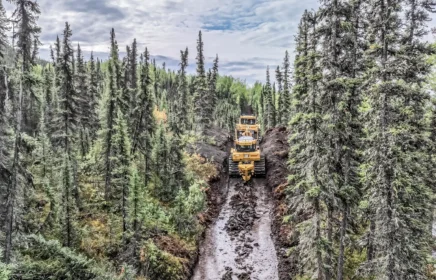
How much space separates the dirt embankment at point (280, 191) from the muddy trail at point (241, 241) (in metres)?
0.58

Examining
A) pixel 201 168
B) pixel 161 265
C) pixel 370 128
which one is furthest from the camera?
pixel 201 168

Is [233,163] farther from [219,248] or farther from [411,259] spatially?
[411,259]

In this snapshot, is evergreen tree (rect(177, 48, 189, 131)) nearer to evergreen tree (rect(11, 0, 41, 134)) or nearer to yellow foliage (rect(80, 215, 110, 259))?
yellow foliage (rect(80, 215, 110, 259))

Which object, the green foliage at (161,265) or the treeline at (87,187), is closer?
the treeline at (87,187)

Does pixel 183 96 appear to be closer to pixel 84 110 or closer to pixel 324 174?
pixel 84 110

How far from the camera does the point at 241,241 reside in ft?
85.9

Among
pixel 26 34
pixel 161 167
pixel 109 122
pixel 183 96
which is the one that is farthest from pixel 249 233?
pixel 183 96

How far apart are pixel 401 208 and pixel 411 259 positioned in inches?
120

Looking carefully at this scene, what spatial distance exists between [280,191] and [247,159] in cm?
A: 681

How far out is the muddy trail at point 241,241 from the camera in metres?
22.2

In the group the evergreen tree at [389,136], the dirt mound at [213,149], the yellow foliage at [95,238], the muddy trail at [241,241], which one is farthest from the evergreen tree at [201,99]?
the evergreen tree at [389,136]

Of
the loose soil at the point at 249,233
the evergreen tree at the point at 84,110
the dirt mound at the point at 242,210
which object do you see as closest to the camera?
the loose soil at the point at 249,233

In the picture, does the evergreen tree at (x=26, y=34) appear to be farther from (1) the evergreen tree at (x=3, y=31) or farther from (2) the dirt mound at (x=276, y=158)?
(2) the dirt mound at (x=276, y=158)

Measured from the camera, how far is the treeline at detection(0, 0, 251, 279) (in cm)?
1708
